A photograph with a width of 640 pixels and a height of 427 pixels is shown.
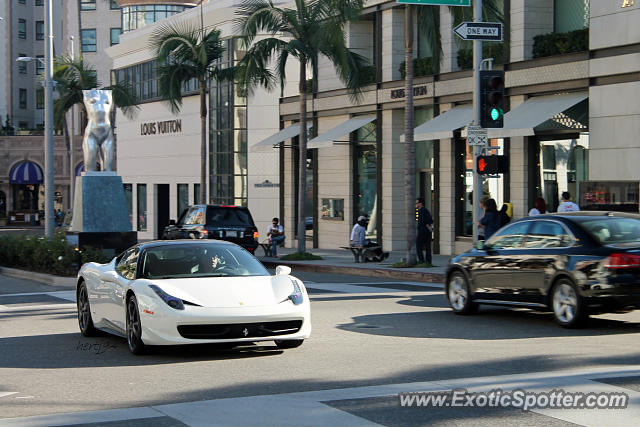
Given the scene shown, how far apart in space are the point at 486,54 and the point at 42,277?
48.1 ft

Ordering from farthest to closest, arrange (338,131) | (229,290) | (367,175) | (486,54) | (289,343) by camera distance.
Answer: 1. (367,175)
2. (338,131)
3. (486,54)
4. (289,343)
5. (229,290)

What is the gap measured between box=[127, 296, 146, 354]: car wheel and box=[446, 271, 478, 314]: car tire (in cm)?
563

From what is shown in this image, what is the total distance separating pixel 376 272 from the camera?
25609mm

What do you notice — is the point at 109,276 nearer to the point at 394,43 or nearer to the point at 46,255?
the point at 46,255

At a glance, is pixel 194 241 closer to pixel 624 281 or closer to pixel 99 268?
pixel 99 268

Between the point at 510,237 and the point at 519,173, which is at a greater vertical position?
the point at 519,173

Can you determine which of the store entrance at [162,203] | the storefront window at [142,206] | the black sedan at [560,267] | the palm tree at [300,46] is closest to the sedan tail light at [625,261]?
the black sedan at [560,267]

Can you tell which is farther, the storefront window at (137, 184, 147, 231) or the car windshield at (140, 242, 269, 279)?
the storefront window at (137, 184, 147, 231)

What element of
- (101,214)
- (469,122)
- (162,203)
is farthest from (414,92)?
(162,203)

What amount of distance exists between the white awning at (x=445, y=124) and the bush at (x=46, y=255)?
10.5 meters

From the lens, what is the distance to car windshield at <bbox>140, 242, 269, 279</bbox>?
38.2 ft

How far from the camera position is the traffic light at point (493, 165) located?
2083 centimetres

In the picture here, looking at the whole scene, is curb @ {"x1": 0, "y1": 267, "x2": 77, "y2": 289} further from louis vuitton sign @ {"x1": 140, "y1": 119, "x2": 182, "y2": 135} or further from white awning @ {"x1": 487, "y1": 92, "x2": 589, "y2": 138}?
louis vuitton sign @ {"x1": 140, "y1": 119, "x2": 182, "y2": 135}

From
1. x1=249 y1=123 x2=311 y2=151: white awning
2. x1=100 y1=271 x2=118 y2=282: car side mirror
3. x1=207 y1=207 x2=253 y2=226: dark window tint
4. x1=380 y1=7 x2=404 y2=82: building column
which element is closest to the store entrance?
x1=249 y1=123 x2=311 y2=151: white awning
